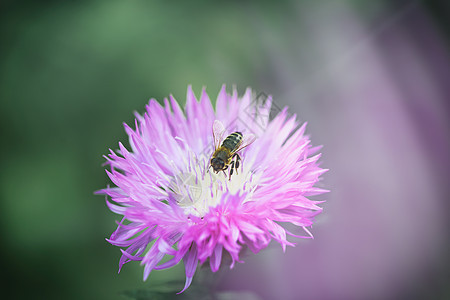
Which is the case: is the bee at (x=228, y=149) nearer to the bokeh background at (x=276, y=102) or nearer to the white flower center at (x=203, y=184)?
the white flower center at (x=203, y=184)

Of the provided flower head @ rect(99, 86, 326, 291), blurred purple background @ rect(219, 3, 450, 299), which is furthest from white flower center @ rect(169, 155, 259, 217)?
blurred purple background @ rect(219, 3, 450, 299)

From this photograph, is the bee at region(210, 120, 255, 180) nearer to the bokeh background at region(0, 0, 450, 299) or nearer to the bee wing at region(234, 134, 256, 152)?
the bee wing at region(234, 134, 256, 152)

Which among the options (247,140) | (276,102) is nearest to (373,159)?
(276,102)

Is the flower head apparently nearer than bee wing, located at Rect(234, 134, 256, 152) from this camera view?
Yes

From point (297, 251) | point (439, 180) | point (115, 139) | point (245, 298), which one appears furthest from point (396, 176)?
point (115, 139)

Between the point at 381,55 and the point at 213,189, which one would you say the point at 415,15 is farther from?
the point at 213,189

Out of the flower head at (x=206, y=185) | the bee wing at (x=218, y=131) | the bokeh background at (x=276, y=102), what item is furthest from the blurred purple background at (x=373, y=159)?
the bee wing at (x=218, y=131)
